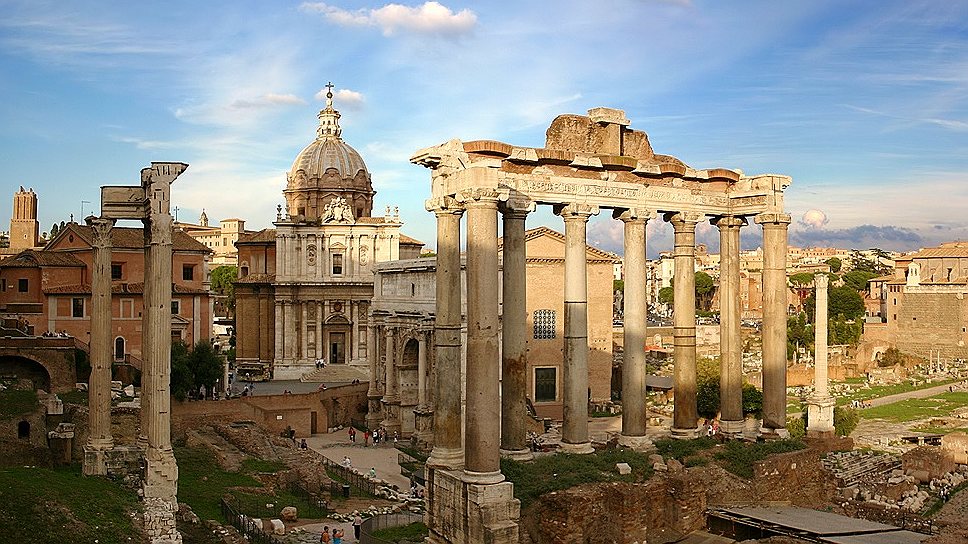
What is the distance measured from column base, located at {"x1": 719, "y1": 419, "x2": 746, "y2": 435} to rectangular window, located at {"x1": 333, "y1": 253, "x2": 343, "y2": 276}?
3131 cm

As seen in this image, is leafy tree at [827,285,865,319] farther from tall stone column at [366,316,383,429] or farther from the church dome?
tall stone column at [366,316,383,429]

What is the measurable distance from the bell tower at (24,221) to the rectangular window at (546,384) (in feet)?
143

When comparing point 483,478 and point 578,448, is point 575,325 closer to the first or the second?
point 578,448

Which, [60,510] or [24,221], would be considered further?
[24,221]

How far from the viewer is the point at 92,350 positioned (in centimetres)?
2031

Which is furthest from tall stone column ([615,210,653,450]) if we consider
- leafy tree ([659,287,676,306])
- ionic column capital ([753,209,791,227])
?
leafy tree ([659,287,676,306])

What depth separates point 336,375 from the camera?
1825 inches

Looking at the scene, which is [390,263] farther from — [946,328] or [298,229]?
[946,328]

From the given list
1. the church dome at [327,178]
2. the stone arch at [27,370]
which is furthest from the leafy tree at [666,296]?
the stone arch at [27,370]

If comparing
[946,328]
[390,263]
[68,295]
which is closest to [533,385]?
[390,263]

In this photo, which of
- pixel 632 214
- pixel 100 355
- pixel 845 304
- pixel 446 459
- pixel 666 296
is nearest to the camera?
pixel 446 459

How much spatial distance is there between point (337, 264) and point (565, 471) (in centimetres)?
3356

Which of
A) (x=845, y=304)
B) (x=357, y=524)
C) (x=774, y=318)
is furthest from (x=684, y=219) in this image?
(x=845, y=304)

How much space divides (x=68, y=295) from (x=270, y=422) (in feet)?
31.8
